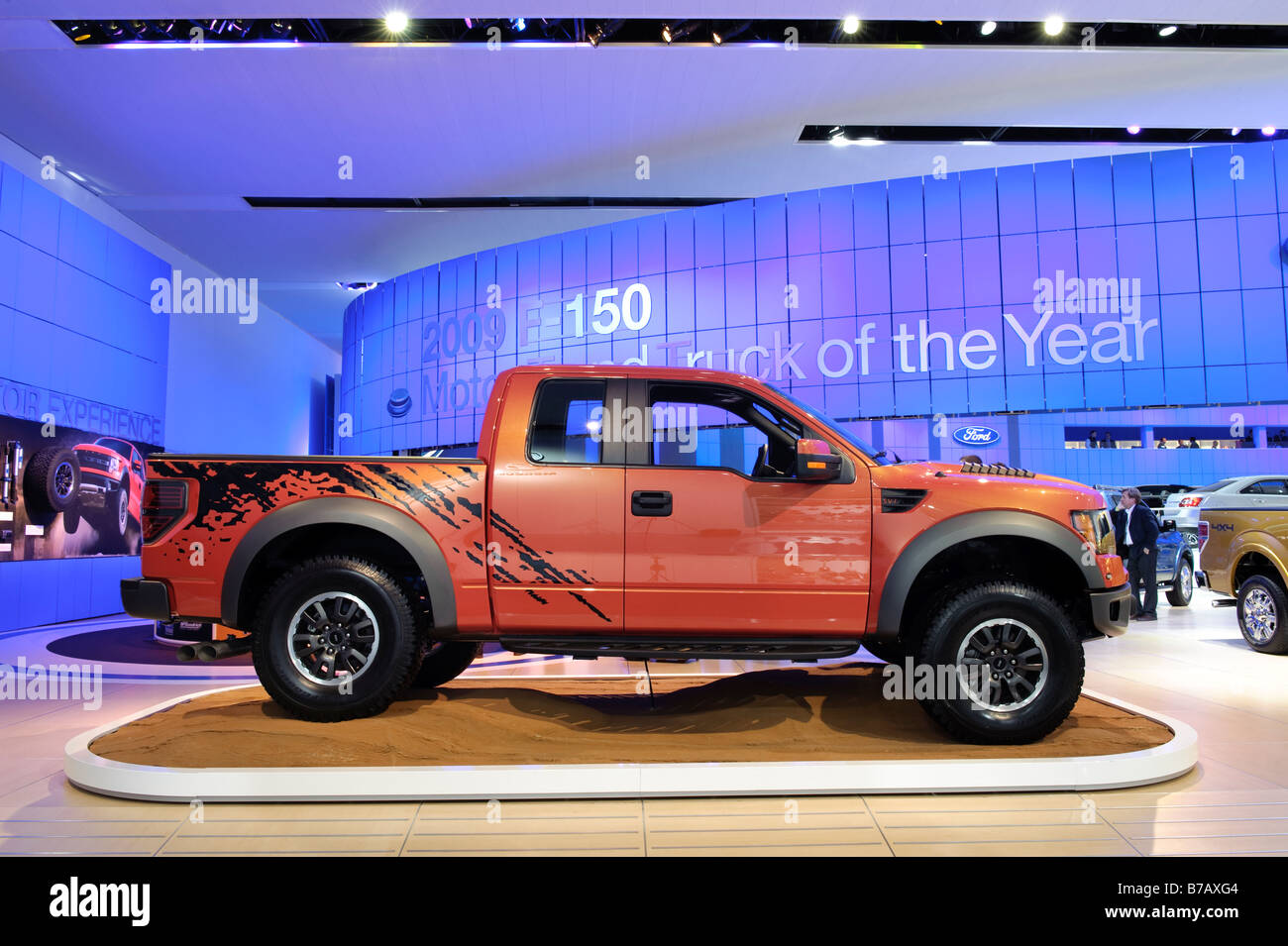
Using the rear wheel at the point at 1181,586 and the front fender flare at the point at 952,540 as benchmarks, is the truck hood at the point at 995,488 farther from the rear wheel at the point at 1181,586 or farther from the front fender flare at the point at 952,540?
the rear wheel at the point at 1181,586

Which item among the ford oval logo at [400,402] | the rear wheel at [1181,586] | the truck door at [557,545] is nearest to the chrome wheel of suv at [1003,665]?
the truck door at [557,545]

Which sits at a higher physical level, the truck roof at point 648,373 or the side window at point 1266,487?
the truck roof at point 648,373

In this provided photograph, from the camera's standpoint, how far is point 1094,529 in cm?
383

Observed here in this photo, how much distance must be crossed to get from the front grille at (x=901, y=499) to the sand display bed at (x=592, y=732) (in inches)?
45.6

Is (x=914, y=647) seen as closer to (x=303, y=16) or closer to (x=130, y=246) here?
(x=303, y=16)

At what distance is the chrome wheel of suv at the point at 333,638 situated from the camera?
386 centimetres

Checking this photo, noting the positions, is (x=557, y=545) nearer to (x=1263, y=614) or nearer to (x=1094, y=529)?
(x=1094, y=529)

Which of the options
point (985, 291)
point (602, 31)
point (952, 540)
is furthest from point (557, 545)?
point (985, 291)

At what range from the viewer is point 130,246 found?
1223 centimetres

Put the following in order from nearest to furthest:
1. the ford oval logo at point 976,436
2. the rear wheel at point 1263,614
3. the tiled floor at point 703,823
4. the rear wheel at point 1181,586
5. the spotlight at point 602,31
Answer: the tiled floor at point 703,823, the rear wheel at point 1263,614, the spotlight at point 602,31, the rear wheel at point 1181,586, the ford oval logo at point 976,436

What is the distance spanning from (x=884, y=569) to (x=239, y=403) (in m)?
18.7

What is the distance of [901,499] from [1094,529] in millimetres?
994

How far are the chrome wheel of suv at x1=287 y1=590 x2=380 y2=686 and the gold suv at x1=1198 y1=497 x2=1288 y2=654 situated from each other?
8.38 metres
